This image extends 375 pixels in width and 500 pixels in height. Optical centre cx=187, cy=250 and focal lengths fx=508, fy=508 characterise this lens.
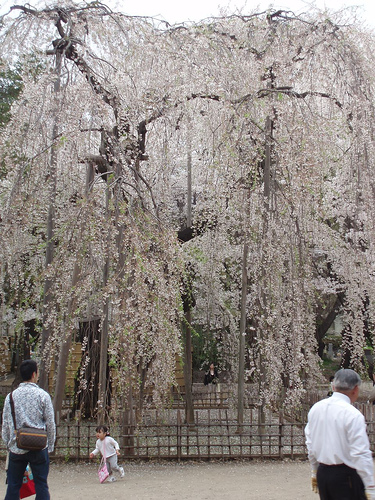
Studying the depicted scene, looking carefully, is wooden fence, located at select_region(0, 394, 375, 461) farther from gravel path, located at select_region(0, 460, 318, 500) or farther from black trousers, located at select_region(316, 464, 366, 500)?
black trousers, located at select_region(316, 464, 366, 500)

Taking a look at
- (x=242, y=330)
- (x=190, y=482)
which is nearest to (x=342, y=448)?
(x=190, y=482)

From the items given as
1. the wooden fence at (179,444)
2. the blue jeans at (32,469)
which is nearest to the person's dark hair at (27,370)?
the blue jeans at (32,469)

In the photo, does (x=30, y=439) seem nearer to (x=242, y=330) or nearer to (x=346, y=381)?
(x=346, y=381)

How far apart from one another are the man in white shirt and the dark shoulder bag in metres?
1.57

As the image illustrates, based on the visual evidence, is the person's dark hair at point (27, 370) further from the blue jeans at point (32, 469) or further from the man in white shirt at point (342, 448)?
the man in white shirt at point (342, 448)

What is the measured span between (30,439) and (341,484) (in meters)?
1.75

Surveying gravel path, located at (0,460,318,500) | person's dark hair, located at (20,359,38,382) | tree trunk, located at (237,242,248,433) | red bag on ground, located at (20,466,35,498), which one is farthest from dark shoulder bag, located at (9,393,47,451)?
tree trunk, located at (237,242,248,433)

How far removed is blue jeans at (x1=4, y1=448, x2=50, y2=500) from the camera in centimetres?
302

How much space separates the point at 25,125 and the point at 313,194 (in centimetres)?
328

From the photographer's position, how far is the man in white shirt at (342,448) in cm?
215

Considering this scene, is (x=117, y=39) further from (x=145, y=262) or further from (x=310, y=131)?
(x=145, y=262)

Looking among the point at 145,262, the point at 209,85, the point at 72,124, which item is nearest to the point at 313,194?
the point at 209,85

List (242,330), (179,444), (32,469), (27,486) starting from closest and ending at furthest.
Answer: (32,469), (27,486), (179,444), (242,330)

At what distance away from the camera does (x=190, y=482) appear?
4.93m
